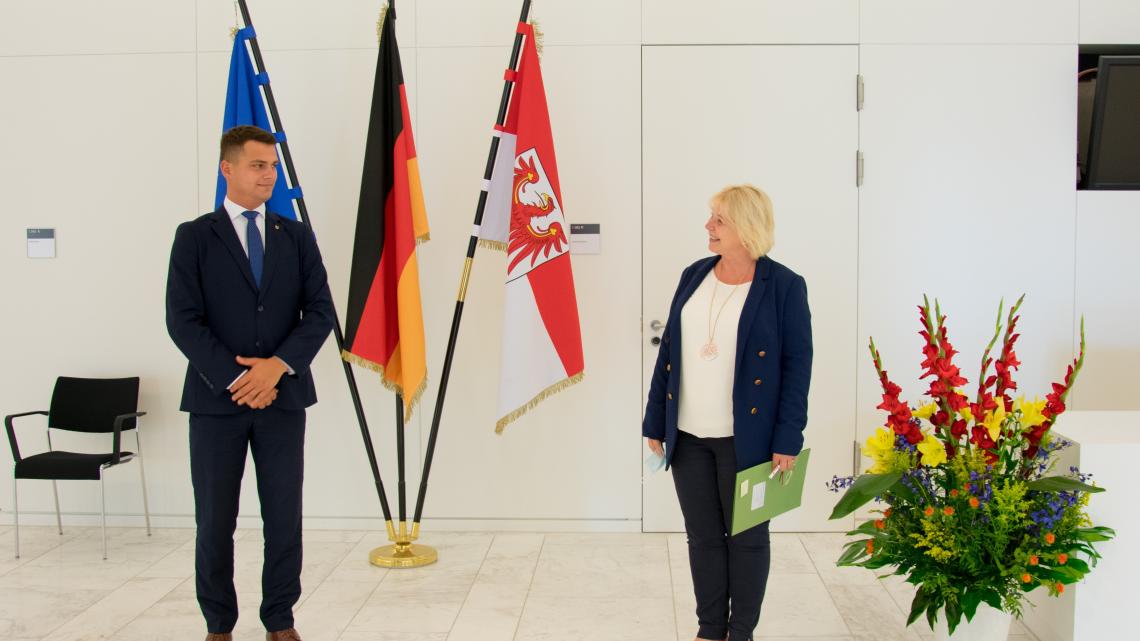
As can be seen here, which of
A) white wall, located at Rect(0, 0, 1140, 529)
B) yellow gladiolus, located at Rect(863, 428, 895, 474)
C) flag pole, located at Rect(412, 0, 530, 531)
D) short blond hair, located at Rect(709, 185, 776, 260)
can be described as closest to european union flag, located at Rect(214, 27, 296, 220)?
white wall, located at Rect(0, 0, 1140, 529)

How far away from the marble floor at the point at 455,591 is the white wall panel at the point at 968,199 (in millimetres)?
1194

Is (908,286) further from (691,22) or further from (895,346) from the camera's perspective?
(691,22)

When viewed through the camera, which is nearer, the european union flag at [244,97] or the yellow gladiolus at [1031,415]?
the yellow gladiolus at [1031,415]

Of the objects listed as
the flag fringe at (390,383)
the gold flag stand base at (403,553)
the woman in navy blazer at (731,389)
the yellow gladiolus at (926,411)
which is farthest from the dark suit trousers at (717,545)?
the gold flag stand base at (403,553)

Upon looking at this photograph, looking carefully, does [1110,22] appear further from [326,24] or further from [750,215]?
[326,24]

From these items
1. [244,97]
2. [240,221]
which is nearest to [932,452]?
[240,221]

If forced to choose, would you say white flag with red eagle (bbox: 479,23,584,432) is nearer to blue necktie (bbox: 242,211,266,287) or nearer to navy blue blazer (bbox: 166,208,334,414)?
navy blue blazer (bbox: 166,208,334,414)

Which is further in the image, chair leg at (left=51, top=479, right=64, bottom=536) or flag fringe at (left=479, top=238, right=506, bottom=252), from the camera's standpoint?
chair leg at (left=51, top=479, right=64, bottom=536)

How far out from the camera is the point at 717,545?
2.98 m

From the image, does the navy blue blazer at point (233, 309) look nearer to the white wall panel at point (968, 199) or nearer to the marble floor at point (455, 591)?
the marble floor at point (455, 591)

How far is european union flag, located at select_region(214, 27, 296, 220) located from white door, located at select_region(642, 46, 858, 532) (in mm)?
1713

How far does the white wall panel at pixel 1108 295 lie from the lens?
15.0 feet

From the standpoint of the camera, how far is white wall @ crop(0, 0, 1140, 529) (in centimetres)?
459

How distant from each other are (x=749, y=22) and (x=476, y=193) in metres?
1.52
